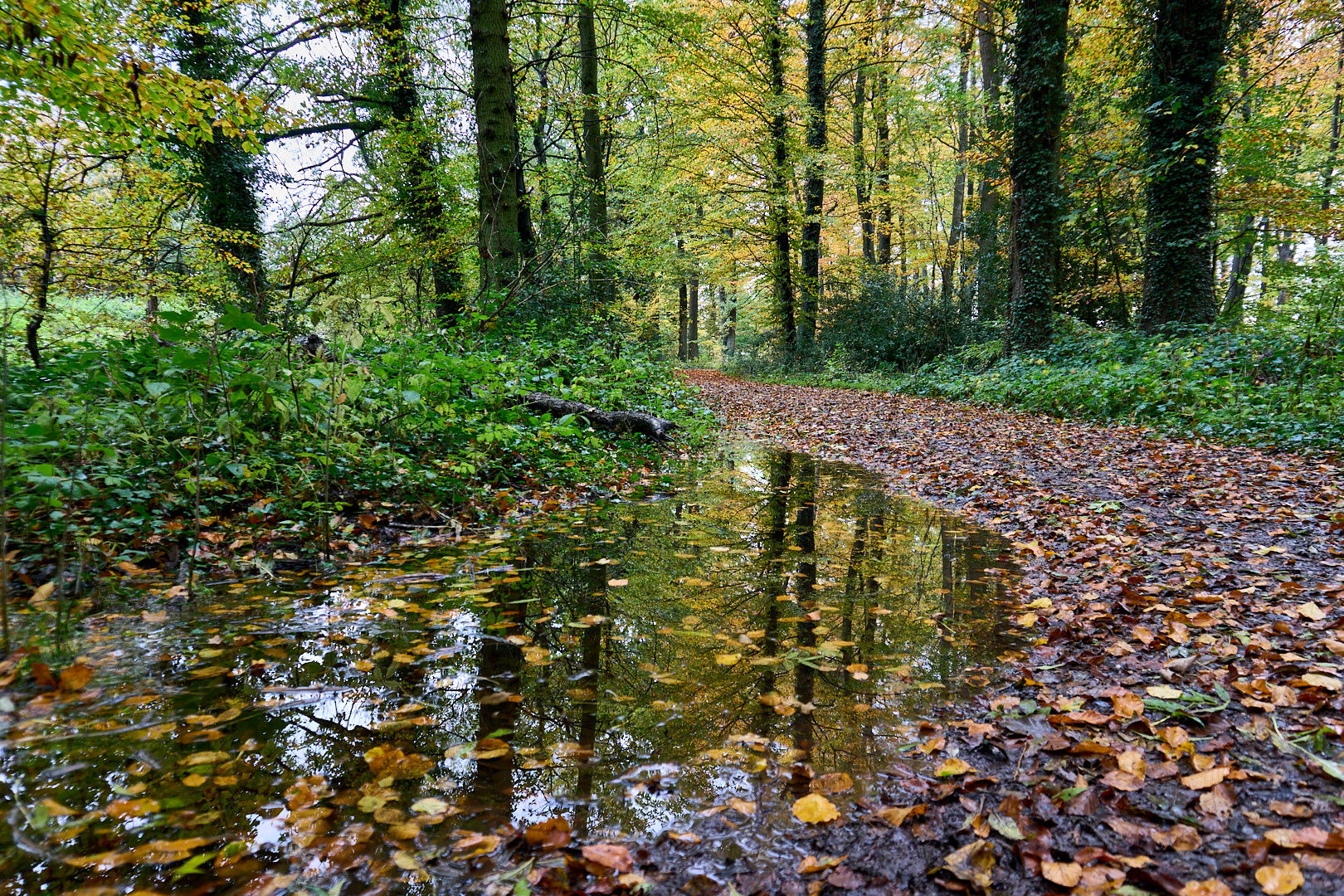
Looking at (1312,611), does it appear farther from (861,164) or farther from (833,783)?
(861,164)

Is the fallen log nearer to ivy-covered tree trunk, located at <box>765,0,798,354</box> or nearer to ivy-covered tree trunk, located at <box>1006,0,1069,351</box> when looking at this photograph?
ivy-covered tree trunk, located at <box>1006,0,1069,351</box>

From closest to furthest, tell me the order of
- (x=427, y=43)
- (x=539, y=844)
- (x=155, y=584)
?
(x=539, y=844) < (x=155, y=584) < (x=427, y=43)

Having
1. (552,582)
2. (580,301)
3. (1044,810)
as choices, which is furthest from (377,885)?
(580,301)

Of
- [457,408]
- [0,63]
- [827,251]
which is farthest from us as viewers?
[827,251]

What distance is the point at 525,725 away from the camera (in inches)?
86.0

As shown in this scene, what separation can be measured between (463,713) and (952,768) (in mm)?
1680

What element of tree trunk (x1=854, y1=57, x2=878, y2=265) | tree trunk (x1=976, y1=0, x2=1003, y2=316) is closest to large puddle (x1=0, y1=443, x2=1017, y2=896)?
tree trunk (x1=976, y1=0, x2=1003, y2=316)

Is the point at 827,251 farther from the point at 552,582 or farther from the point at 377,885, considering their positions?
the point at 377,885

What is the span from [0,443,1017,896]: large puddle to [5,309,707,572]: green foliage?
0.72m

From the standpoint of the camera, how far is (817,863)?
1580mm

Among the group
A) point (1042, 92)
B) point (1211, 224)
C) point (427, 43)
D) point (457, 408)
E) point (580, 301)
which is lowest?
point (457, 408)

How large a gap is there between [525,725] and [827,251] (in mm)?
28487

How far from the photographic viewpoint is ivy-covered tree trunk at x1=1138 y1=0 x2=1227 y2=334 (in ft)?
34.4

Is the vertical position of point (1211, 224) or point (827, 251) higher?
point (827, 251)
